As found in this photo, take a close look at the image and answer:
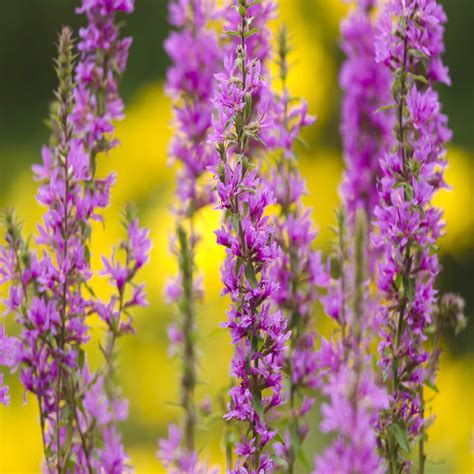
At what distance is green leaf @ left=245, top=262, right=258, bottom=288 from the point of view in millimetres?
1312

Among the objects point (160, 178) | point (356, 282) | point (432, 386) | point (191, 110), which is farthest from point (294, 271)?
point (160, 178)

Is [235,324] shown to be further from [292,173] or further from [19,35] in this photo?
[19,35]

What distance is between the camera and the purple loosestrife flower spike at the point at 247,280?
4.34 feet

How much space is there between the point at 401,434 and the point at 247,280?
0.37 meters

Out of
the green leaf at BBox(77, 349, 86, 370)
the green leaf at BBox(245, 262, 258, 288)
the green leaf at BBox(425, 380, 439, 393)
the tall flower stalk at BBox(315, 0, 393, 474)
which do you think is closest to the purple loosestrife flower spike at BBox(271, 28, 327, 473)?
the tall flower stalk at BBox(315, 0, 393, 474)

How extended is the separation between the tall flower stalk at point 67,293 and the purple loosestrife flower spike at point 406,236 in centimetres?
41

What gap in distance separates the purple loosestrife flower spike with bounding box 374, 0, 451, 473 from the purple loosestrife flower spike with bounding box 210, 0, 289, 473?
0.25 m

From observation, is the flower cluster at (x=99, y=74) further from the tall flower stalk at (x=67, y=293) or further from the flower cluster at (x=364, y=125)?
the flower cluster at (x=364, y=125)

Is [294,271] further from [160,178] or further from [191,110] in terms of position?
[160,178]

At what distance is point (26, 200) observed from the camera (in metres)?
5.44

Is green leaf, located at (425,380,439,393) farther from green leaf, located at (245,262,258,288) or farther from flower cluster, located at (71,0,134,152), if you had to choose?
flower cluster, located at (71,0,134,152)

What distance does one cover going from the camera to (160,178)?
5.50 m

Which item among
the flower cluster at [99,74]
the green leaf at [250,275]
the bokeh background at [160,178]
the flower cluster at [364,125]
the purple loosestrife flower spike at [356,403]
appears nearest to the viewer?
the purple loosestrife flower spike at [356,403]

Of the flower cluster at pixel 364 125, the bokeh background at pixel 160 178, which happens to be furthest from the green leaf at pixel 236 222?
the bokeh background at pixel 160 178
